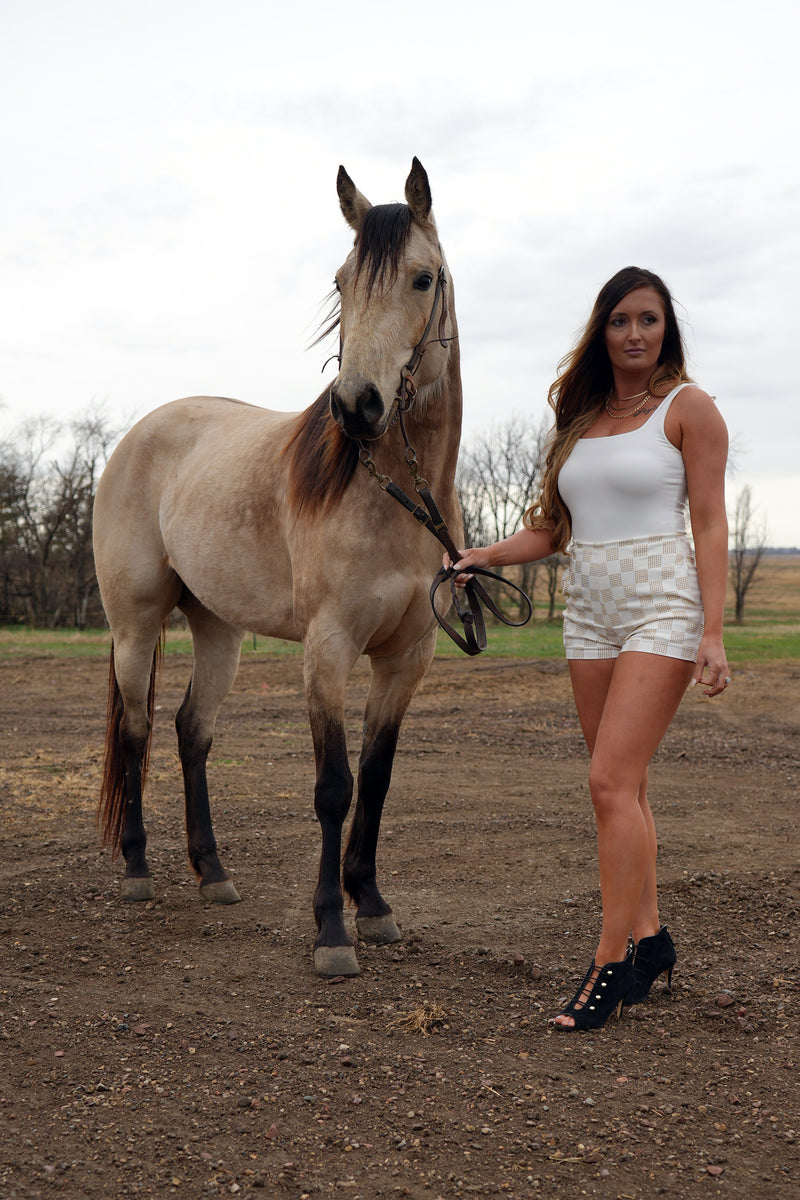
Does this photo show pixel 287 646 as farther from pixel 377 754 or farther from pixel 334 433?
pixel 334 433

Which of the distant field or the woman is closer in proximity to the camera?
the woman

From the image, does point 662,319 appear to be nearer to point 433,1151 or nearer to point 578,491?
point 578,491

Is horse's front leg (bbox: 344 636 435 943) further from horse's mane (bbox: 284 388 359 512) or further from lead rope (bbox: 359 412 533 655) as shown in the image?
horse's mane (bbox: 284 388 359 512)

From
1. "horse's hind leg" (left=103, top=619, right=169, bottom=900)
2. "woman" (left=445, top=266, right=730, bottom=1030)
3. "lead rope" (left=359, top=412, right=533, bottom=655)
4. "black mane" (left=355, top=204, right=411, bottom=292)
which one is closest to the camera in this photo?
"woman" (left=445, top=266, right=730, bottom=1030)

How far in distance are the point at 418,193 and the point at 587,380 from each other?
94 centimetres

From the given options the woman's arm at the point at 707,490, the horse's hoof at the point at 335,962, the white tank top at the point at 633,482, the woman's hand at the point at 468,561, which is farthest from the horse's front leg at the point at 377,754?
the woman's arm at the point at 707,490

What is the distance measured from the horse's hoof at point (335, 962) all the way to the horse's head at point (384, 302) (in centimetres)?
184

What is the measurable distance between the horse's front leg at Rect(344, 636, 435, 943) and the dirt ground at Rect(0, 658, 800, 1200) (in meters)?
0.30

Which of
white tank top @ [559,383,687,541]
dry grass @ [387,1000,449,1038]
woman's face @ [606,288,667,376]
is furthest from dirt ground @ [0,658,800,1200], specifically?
woman's face @ [606,288,667,376]

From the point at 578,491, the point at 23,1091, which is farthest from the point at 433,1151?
the point at 578,491

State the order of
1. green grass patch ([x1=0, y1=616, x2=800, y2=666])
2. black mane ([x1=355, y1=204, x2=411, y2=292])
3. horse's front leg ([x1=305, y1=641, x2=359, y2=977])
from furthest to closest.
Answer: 1. green grass patch ([x1=0, y1=616, x2=800, y2=666])
2. horse's front leg ([x1=305, y1=641, x2=359, y2=977])
3. black mane ([x1=355, y1=204, x2=411, y2=292])

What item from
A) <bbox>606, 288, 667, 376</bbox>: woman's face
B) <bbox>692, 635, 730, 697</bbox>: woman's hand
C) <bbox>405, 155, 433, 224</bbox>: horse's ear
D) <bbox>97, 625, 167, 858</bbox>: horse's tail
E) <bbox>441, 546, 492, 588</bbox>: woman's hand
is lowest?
<bbox>97, 625, 167, 858</bbox>: horse's tail

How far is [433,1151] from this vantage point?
7.32ft

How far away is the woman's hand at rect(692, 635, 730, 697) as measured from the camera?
2.66 metres
